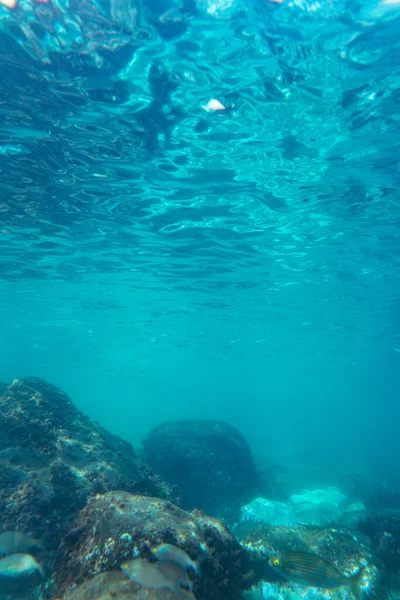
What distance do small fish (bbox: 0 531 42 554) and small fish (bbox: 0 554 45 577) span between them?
1.23 feet

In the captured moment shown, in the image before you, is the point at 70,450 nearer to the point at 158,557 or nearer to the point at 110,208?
the point at 158,557

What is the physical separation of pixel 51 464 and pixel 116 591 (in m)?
4.81

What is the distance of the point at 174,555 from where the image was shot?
13.1 feet

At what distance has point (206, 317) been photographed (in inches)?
1342

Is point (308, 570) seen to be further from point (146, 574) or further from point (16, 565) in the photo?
point (16, 565)

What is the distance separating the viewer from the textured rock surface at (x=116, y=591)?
128 inches

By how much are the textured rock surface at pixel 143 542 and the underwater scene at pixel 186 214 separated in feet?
0.09

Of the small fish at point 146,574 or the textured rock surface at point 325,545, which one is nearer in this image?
the small fish at point 146,574

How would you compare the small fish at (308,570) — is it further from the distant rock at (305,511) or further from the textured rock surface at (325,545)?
the distant rock at (305,511)

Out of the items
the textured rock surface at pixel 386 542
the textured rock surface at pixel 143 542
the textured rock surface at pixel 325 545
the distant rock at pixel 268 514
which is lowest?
the distant rock at pixel 268 514

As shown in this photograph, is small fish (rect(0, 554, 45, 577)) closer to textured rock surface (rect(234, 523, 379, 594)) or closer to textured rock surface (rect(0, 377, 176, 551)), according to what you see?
textured rock surface (rect(0, 377, 176, 551))

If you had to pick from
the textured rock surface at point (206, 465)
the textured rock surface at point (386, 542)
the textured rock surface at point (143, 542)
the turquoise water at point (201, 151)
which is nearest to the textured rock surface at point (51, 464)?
the textured rock surface at point (143, 542)

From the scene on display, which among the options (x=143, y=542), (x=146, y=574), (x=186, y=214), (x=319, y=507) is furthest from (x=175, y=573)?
(x=319, y=507)

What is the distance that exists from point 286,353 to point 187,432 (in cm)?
4065
